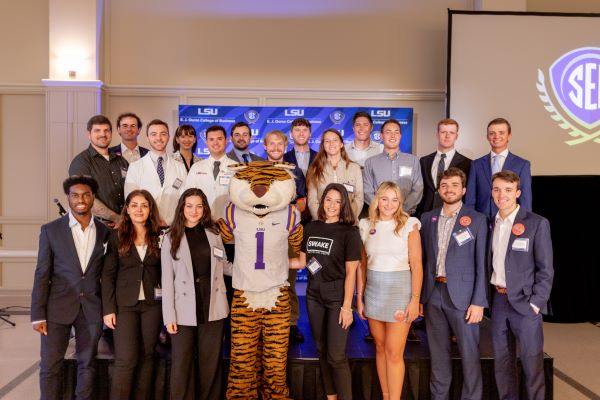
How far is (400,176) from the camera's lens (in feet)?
12.0

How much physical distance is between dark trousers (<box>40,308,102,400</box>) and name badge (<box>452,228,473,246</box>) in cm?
214

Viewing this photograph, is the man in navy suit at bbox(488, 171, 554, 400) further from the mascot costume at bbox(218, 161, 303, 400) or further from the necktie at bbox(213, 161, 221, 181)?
the necktie at bbox(213, 161, 221, 181)

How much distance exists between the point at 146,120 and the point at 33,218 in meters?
1.65

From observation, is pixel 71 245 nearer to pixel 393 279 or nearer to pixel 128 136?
pixel 128 136

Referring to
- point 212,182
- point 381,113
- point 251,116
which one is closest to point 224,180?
point 212,182

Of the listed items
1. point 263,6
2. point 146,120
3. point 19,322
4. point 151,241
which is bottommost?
point 19,322

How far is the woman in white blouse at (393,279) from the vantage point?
2836mm

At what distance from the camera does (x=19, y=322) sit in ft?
16.2

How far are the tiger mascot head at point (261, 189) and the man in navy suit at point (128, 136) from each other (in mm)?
1322

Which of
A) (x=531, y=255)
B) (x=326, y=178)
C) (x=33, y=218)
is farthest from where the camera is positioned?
(x=33, y=218)

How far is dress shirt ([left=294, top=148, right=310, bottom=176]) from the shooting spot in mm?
3799

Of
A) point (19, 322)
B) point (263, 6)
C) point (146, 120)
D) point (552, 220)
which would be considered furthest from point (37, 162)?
point (552, 220)

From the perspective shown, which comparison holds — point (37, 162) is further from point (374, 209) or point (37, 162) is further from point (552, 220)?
point (552, 220)

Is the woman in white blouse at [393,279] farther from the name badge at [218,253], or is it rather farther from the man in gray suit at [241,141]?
the man in gray suit at [241,141]
